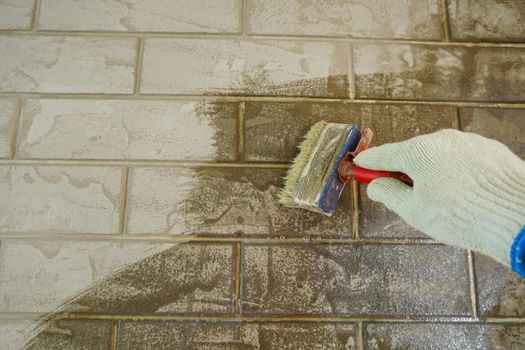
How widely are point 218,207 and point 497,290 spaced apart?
131 centimetres

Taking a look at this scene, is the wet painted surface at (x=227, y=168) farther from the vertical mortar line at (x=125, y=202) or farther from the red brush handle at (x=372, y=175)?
the red brush handle at (x=372, y=175)

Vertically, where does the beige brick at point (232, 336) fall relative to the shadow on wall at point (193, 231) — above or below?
below

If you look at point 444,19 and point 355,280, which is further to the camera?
point 444,19

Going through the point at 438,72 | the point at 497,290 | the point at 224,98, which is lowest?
the point at 497,290

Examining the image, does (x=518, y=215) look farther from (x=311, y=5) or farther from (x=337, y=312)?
(x=311, y=5)

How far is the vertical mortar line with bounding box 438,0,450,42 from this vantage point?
2.09 meters

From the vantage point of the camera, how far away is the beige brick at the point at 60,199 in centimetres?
187

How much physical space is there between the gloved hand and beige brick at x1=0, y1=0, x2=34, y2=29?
5.94 ft

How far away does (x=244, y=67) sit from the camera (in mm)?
2023

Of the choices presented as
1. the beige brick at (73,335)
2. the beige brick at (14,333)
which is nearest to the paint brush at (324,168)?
the beige brick at (73,335)

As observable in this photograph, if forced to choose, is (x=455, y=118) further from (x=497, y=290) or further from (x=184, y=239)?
(x=184, y=239)

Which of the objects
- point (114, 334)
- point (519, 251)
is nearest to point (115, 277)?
point (114, 334)

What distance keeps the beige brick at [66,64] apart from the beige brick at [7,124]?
0.24 feet

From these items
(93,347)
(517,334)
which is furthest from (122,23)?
(517,334)
